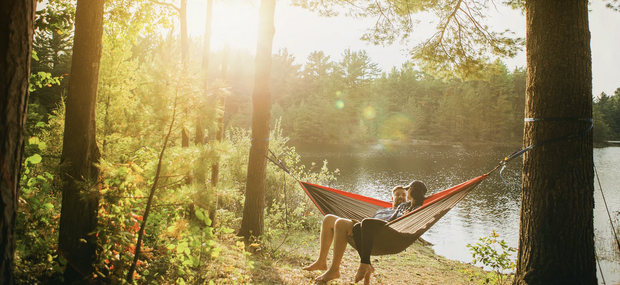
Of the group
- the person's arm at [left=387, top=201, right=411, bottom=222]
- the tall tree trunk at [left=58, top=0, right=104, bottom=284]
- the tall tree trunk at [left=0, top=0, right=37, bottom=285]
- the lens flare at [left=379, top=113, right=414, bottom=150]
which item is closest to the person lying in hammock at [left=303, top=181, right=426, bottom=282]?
the person's arm at [left=387, top=201, right=411, bottom=222]

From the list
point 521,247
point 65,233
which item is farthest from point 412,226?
point 65,233

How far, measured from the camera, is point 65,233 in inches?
59.3

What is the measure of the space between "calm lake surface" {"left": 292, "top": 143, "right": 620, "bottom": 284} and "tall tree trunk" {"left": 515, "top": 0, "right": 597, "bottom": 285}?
306 cm

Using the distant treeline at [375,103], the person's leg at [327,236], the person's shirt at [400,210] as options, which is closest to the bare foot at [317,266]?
the person's leg at [327,236]

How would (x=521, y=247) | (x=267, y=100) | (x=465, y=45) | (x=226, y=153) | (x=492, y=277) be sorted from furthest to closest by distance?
(x=465, y=45)
(x=267, y=100)
(x=492, y=277)
(x=521, y=247)
(x=226, y=153)

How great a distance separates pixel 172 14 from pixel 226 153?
2742 millimetres

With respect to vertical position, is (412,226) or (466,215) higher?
(412,226)

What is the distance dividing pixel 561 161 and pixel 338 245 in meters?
1.30

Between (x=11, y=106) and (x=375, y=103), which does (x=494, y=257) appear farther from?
(x=375, y=103)

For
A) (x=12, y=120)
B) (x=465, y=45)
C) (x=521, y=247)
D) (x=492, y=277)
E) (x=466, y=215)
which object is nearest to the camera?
(x=12, y=120)

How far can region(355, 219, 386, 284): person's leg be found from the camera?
2025 mm

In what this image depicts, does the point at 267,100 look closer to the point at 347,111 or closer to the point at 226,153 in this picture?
the point at 226,153

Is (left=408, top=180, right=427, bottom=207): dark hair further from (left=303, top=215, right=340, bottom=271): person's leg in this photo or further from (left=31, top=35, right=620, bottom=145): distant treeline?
(left=31, top=35, right=620, bottom=145): distant treeline

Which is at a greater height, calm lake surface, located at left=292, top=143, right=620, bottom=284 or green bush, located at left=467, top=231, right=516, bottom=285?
green bush, located at left=467, top=231, right=516, bottom=285
